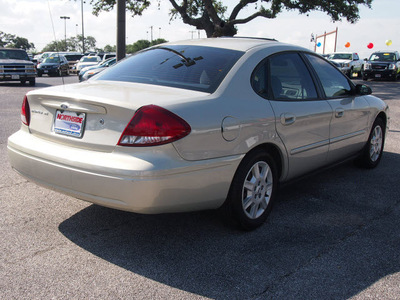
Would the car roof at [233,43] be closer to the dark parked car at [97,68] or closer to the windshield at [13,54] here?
the dark parked car at [97,68]

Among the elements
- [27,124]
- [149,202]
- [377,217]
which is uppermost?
[27,124]

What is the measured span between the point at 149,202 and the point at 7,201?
79.7 inches

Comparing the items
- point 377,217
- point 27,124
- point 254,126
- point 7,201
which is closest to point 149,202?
point 254,126

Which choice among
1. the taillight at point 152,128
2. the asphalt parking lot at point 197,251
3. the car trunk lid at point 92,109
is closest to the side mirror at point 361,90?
the asphalt parking lot at point 197,251

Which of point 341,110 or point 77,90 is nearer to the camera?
point 77,90

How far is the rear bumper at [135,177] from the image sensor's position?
2.89 meters

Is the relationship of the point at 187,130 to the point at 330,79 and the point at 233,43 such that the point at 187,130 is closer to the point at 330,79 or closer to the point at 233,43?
the point at 233,43

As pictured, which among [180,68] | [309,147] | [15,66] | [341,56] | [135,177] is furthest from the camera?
[341,56]

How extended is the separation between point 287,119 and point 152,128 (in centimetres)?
145

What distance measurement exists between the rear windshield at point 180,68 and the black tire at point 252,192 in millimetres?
694

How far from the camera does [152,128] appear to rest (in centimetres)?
293

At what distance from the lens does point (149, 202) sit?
2.93 m

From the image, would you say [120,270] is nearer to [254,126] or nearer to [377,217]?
[254,126]

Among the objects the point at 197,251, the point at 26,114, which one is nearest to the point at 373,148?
the point at 197,251
